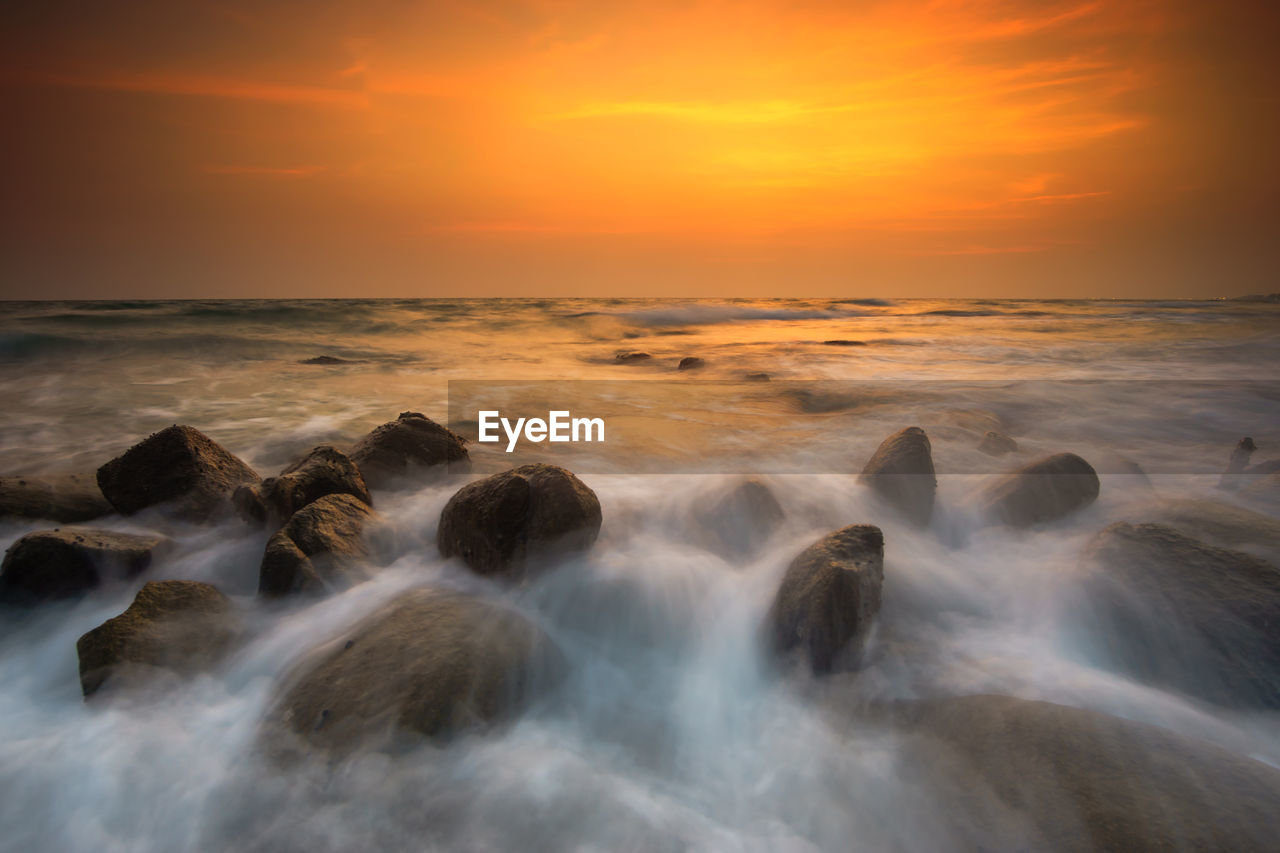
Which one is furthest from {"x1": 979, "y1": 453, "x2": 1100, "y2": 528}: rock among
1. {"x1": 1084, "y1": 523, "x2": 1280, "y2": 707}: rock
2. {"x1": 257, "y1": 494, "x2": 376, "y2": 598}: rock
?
→ {"x1": 257, "y1": 494, "x2": 376, "y2": 598}: rock

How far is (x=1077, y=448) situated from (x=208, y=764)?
255 inches

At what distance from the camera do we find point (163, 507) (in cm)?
366

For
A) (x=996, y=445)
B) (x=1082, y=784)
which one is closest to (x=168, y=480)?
(x=1082, y=784)

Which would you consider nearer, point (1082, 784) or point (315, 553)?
point (1082, 784)

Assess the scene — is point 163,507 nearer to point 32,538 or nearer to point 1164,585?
point 32,538

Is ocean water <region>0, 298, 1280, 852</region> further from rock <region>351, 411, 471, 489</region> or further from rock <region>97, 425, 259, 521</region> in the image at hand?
rock <region>351, 411, 471, 489</region>

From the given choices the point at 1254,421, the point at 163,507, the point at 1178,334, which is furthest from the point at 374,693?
the point at 1178,334

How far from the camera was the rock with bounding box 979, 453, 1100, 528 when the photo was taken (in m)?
3.57

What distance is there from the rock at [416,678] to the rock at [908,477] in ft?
7.40

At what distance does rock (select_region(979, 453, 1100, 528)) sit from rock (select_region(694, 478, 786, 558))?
4.17ft

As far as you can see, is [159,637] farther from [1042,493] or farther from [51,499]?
[1042,493]

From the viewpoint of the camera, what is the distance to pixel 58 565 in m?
2.95

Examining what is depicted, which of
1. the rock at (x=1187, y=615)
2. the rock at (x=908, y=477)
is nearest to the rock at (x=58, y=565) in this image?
the rock at (x=908, y=477)

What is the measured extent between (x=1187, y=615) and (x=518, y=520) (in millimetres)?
2827
